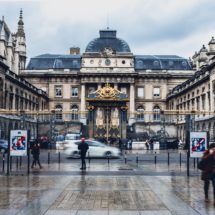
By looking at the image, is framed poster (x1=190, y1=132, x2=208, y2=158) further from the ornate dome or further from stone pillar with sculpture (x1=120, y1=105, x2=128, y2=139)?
the ornate dome

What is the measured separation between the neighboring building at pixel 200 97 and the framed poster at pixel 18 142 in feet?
92.2

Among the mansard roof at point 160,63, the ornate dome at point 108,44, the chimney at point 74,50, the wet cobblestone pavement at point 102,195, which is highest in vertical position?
the chimney at point 74,50

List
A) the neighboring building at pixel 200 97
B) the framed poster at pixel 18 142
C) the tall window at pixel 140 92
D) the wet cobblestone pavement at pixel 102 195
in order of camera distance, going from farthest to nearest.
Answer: the tall window at pixel 140 92
the neighboring building at pixel 200 97
the framed poster at pixel 18 142
the wet cobblestone pavement at pixel 102 195

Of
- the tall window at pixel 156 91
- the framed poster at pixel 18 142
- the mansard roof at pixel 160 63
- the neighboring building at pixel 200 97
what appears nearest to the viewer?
the framed poster at pixel 18 142

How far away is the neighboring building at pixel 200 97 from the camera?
57.4m

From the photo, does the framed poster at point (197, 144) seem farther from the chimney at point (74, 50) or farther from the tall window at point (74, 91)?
the chimney at point (74, 50)

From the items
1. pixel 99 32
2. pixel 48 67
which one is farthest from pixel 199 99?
pixel 48 67

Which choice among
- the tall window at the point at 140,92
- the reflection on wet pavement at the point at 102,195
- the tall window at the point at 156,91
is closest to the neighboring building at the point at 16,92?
the tall window at the point at 140,92

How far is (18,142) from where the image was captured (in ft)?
71.7

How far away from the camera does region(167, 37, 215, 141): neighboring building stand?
188 ft

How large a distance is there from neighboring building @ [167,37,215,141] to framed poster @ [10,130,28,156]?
92.2ft

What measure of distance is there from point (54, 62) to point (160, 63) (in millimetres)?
23975

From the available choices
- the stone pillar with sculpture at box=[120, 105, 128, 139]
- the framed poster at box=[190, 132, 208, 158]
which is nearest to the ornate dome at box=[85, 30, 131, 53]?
the stone pillar with sculpture at box=[120, 105, 128, 139]

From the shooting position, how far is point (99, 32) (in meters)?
91.0
